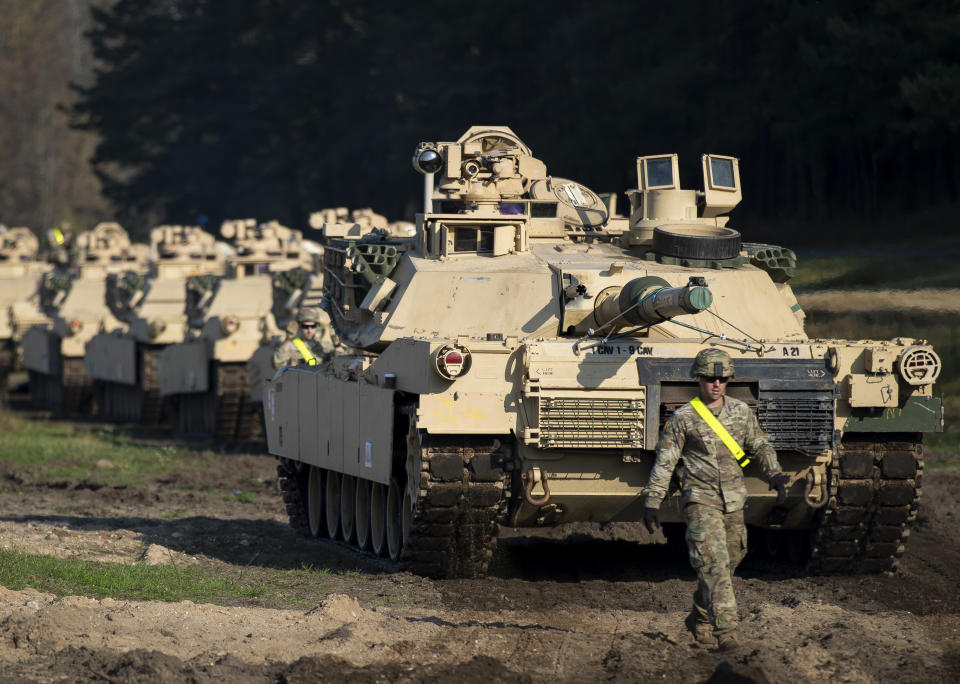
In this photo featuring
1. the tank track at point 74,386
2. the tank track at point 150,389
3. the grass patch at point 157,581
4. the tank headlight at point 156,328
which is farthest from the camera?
the tank track at point 74,386

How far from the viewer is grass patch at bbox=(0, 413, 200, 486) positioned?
22033 mm

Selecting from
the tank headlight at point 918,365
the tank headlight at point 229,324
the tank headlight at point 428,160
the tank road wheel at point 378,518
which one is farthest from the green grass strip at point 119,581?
the tank headlight at point 229,324

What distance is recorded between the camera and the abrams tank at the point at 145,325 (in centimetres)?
3053

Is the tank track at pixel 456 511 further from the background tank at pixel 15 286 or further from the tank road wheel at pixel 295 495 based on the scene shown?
the background tank at pixel 15 286

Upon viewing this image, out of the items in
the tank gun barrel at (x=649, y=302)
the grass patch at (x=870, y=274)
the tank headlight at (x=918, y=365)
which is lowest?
the tank headlight at (x=918, y=365)

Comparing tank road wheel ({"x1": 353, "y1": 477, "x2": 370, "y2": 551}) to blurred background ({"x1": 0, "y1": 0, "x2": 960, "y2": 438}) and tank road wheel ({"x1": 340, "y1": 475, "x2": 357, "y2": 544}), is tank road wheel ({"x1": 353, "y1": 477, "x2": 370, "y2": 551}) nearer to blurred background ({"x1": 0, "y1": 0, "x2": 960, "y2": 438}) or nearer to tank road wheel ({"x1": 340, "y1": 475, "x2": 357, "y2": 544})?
tank road wheel ({"x1": 340, "y1": 475, "x2": 357, "y2": 544})

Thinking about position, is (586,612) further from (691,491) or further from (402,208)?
(402,208)

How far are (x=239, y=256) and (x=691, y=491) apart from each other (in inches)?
885

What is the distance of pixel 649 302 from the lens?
12.6 m

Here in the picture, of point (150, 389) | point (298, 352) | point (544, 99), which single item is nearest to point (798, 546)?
point (298, 352)

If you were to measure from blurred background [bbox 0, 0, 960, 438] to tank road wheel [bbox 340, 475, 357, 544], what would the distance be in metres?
5.94

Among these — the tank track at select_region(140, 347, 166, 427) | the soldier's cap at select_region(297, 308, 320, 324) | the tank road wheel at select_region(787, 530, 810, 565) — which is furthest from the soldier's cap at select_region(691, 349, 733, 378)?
the tank track at select_region(140, 347, 166, 427)

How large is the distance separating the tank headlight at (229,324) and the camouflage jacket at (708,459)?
17131 mm

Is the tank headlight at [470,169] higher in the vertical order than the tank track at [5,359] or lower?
lower
